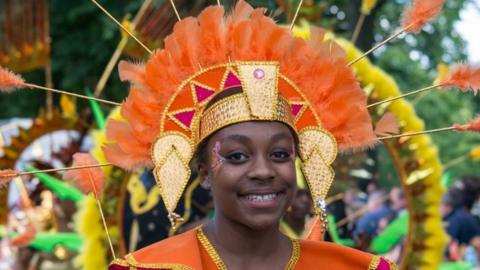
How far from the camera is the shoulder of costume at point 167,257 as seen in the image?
12.1 feet

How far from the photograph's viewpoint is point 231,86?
3762mm

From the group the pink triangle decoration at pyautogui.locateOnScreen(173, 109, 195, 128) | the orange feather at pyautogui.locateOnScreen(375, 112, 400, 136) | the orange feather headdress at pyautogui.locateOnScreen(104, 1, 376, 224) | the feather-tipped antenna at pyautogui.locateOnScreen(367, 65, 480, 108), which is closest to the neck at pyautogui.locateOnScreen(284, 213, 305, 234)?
the orange feather at pyautogui.locateOnScreen(375, 112, 400, 136)

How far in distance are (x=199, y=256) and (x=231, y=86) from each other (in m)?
0.53

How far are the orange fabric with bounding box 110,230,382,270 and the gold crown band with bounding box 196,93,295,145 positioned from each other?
1.08 ft

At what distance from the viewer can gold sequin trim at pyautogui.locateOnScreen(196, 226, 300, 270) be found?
371cm

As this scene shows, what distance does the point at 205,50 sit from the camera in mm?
3883

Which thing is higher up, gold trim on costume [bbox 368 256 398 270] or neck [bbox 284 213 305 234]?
gold trim on costume [bbox 368 256 398 270]

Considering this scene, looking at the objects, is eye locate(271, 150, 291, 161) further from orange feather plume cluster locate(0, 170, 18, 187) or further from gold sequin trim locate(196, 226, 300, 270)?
orange feather plume cluster locate(0, 170, 18, 187)

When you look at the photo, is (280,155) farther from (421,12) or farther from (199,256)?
(421,12)

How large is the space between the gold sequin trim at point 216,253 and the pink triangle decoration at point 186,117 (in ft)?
1.10

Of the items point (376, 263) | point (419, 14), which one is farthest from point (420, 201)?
point (376, 263)

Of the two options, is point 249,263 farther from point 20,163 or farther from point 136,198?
point 20,163

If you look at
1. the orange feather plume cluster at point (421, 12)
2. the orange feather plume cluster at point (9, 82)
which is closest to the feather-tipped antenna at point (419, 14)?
the orange feather plume cluster at point (421, 12)

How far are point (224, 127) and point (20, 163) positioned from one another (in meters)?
6.18
